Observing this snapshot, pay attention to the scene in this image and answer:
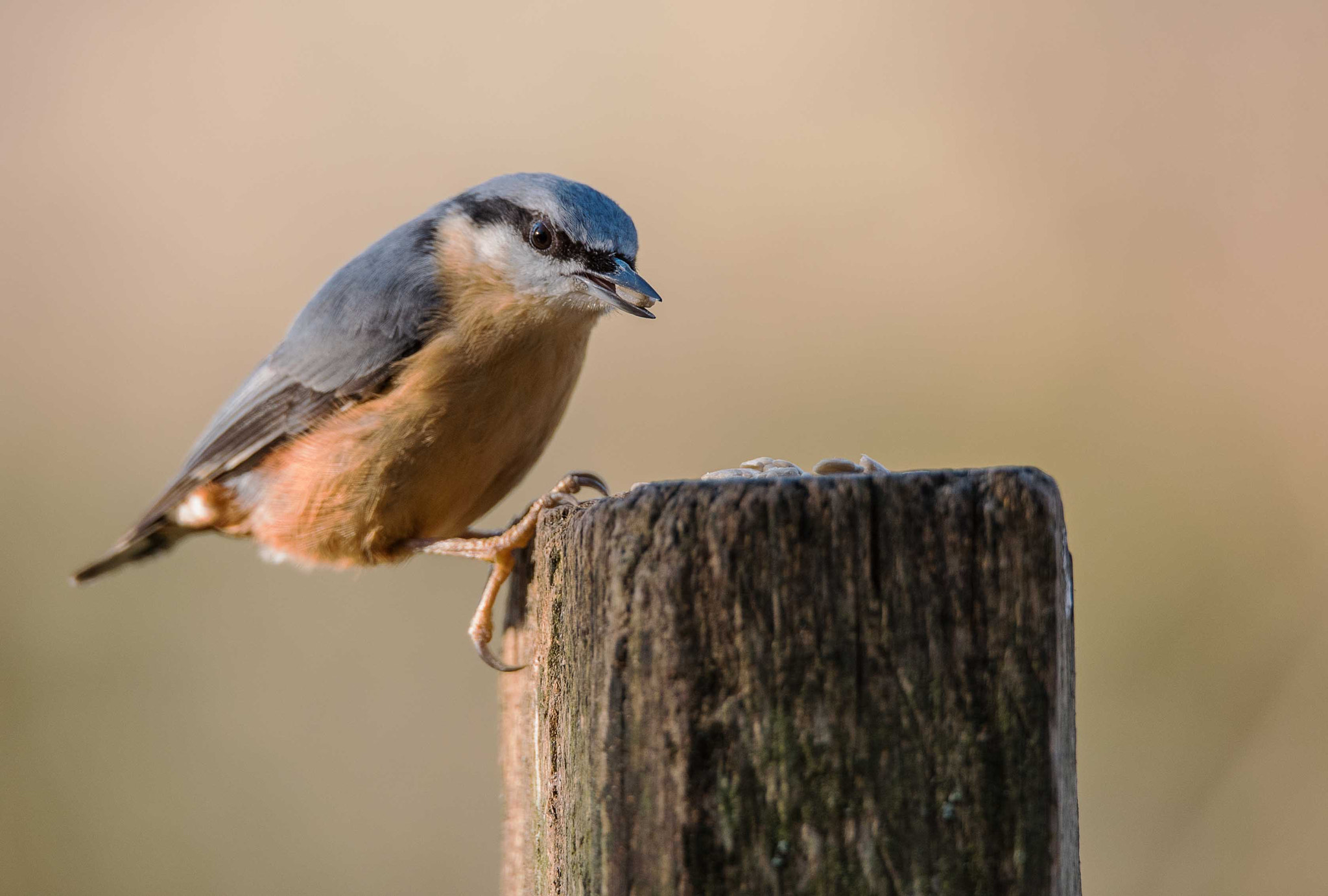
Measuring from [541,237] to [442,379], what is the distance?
18.1 inches

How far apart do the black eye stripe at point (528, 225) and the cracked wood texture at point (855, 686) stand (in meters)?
1.98

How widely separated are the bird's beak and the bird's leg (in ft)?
1.41

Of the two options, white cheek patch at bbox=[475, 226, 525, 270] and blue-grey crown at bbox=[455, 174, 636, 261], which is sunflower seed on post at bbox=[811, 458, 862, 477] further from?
white cheek patch at bbox=[475, 226, 525, 270]

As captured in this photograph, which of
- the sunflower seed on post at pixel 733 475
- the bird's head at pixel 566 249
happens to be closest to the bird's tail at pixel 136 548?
the bird's head at pixel 566 249

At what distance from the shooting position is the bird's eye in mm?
3178

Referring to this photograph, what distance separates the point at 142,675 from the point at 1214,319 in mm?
4335

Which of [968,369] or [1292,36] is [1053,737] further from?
[1292,36]

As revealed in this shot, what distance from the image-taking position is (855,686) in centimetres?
117

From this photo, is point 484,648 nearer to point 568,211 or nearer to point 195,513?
point 568,211

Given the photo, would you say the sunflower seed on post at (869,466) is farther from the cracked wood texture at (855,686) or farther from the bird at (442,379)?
the bird at (442,379)

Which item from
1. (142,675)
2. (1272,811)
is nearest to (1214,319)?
(1272,811)

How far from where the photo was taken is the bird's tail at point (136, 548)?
4105 millimetres

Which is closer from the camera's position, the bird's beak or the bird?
the bird's beak

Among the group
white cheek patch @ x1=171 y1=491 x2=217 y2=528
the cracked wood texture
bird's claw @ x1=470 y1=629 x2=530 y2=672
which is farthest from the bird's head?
the cracked wood texture
